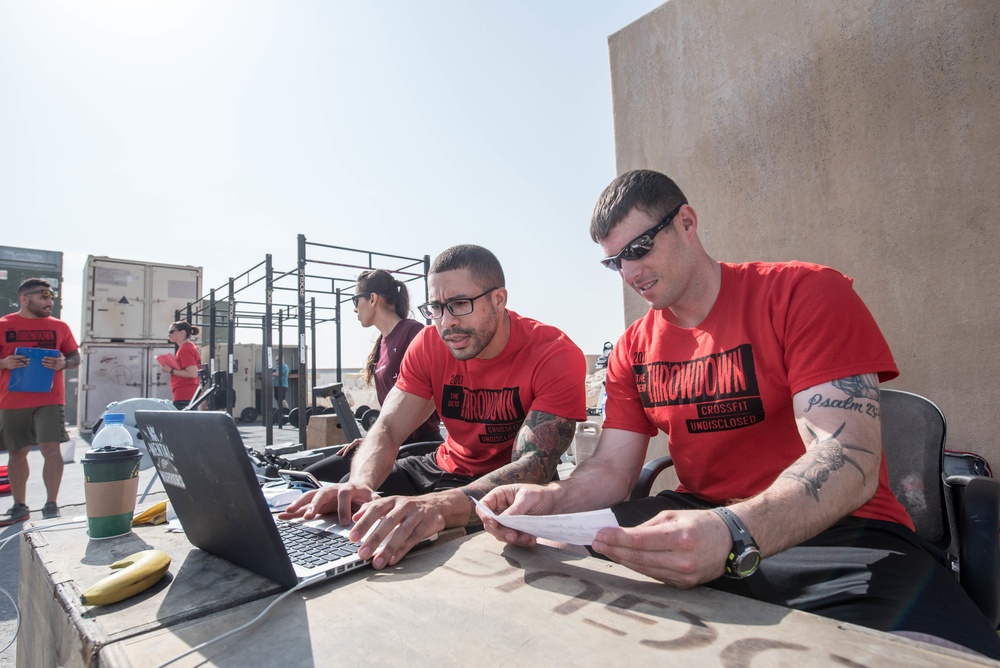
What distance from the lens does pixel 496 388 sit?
2.23 meters

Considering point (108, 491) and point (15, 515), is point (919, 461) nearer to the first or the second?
point (108, 491)

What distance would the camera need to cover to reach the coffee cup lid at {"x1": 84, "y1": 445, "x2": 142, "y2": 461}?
1.35 metres

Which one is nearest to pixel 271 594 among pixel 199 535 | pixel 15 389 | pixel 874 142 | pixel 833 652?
pixel 199 535

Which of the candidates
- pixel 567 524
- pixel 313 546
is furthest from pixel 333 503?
pixel 567 524

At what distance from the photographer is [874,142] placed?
2.65 metres

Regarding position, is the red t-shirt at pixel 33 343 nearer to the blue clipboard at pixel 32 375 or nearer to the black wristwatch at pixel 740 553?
the blue clipboard at pixel 32 375

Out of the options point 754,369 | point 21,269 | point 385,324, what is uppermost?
point 21,269

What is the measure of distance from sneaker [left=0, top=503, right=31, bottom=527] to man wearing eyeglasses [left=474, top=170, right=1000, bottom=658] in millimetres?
4601

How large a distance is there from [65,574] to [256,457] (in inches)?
55.7

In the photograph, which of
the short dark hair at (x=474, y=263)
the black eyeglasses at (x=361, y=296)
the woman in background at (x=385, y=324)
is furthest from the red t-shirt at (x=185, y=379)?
the short dark hair at (x=474, y=263)

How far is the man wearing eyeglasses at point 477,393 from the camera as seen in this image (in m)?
2.00

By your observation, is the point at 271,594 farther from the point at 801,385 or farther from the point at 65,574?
the point at 801,385

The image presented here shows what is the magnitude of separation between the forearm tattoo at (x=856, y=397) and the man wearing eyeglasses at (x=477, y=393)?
0.93 m

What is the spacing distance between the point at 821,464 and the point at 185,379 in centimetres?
767
